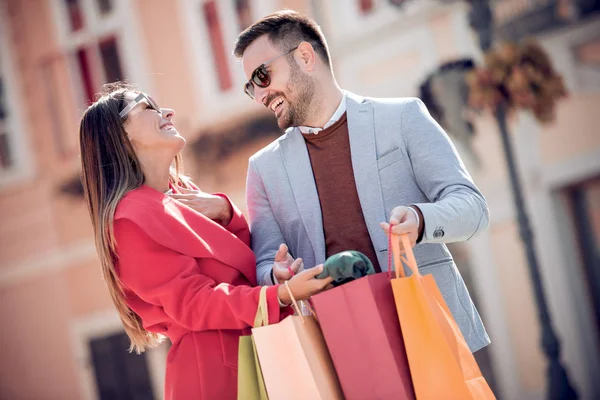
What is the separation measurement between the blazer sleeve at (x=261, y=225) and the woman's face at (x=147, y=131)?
0.28 meters

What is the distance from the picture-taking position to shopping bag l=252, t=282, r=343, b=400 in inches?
88.0

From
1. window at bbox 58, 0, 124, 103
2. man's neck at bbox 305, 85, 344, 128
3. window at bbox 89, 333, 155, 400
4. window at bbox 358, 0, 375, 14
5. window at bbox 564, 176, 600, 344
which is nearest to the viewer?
man's neck at bbox 305, 85, 344, 128

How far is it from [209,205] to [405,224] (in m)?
0.86

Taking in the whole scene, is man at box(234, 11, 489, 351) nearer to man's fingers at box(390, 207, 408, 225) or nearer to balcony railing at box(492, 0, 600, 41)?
man's fingers at box(390, 207, 408, 225)

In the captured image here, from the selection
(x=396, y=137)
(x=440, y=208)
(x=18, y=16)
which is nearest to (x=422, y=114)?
(x=396, y=137)

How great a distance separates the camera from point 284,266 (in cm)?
Result: 249

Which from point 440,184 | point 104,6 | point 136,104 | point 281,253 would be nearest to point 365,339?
point 281,253

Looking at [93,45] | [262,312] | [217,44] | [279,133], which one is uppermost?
[93,45]

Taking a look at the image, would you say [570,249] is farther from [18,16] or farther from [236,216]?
[18,16]

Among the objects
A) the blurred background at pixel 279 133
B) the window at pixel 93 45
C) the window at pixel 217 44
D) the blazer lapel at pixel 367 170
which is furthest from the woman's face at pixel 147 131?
the window at pixel 93 45

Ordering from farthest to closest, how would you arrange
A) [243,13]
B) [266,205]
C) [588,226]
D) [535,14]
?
[243,13]
[588,226]
[535,14]
[266,205]

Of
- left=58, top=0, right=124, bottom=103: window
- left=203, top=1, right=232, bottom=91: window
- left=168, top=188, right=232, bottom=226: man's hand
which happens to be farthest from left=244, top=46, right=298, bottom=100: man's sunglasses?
left=58, top=0, right=124, bottom=103: window

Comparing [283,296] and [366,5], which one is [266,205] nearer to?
[283,296]

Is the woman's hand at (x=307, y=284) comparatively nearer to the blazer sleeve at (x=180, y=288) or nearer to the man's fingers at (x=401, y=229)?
the blazer sleeve at (x=180, y=288)
